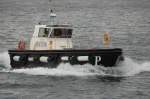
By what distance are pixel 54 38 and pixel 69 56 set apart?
2468 mm

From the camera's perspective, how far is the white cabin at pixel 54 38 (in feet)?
148

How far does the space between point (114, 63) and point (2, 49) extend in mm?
18780

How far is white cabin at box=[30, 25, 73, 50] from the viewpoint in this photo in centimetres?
4509

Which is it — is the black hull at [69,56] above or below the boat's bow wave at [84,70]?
above

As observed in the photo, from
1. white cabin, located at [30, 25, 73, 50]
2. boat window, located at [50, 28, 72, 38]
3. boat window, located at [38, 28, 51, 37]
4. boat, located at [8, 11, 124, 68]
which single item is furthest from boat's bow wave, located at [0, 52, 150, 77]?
boat window, located at [38, 28, 51, 37]

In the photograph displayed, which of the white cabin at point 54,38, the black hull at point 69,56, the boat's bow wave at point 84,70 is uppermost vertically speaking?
the white cabin at point 54,38

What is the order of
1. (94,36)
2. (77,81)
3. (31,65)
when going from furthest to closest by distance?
(94,36) < (31,65) < (77,81)

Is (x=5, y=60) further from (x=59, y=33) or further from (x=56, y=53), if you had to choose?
(x=56, y=53)

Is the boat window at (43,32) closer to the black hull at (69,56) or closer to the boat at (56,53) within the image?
the boat at (56,53)

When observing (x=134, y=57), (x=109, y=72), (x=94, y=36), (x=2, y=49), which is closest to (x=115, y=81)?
(x=109, y=72)

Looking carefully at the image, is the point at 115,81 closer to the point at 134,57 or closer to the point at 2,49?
the point at 134,57

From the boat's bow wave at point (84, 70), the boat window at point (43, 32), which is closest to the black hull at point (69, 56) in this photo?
the boat's bow wave at point (84, 70)

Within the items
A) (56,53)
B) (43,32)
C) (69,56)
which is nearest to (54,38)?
(43,32)

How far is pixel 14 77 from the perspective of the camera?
43.7 metres
